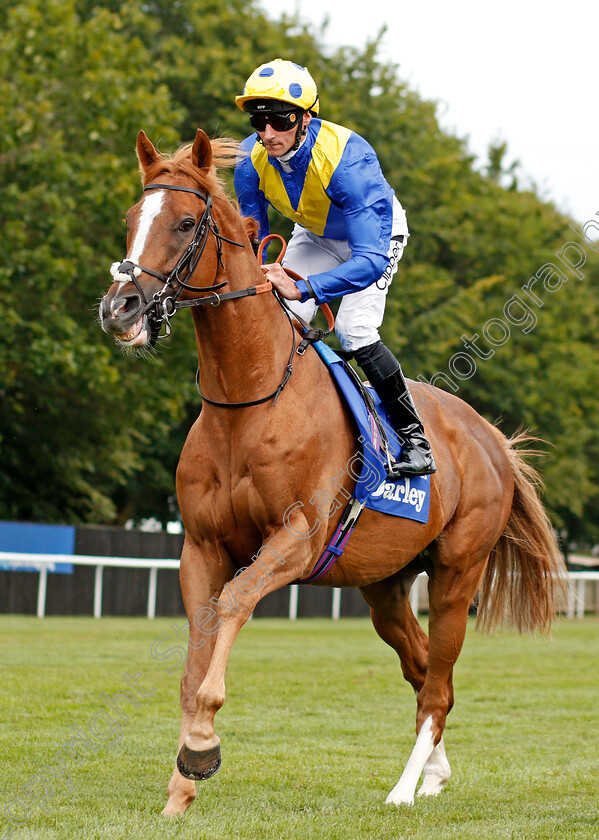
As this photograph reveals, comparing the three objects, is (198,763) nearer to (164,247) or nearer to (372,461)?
(372,461)

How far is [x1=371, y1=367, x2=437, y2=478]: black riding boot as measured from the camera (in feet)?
16.9

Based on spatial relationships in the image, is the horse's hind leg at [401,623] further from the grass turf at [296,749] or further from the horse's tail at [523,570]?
the horse's tail at [523,570]

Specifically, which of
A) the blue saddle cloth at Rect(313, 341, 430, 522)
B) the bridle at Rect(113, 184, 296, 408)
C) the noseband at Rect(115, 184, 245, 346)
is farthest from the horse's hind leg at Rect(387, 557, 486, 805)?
the noseband at Rect(115, 184, 245, 346)

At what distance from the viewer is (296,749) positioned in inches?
248

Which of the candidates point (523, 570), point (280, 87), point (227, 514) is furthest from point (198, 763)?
point (523, 570)

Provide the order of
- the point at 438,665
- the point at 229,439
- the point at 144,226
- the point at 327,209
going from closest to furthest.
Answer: the point at 144,226 → the point at 229,439 → the point at 327,209 → the point at 438,665

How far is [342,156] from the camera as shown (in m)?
4.76

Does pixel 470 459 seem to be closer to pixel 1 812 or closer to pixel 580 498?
pixel 1 812

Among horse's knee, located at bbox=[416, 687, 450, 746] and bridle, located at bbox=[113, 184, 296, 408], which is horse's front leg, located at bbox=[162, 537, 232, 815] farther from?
horse's knee, located at bbox=[416, 687, 450, 746]

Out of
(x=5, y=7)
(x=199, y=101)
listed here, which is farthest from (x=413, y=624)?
(x=199, y=101)

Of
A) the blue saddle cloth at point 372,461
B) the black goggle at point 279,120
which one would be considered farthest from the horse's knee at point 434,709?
the black goggle at point 279,120

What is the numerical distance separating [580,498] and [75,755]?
25.2 m

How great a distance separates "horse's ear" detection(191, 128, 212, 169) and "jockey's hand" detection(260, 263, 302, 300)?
20.6 inches

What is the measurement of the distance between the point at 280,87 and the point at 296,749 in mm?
3840
